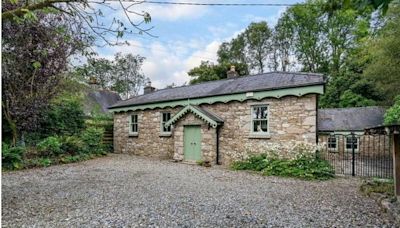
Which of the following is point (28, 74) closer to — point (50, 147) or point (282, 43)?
point (50, 147)

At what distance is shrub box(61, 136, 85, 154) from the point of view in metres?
13.5

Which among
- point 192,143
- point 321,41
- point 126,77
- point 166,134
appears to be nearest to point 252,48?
point 321,41

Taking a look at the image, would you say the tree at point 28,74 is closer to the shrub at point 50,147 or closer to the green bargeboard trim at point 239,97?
the shrub at point 50,147

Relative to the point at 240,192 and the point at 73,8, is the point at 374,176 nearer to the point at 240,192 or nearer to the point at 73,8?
the point at 240,192

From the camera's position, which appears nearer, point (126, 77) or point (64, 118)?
point (64, 118)

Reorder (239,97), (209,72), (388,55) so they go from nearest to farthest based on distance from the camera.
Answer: (239,97) → (388,55) → (209,72)

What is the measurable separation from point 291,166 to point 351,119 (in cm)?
1125

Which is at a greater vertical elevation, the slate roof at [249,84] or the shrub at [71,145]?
the slate roof at [249,84]

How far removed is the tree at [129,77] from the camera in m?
36.4

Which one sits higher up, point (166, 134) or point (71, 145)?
point (166, 134)

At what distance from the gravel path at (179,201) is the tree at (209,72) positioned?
2305cm

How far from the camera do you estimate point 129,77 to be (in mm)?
37219

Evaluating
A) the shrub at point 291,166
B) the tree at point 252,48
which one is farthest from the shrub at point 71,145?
the tree at point 252,48

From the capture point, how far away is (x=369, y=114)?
1916cm
